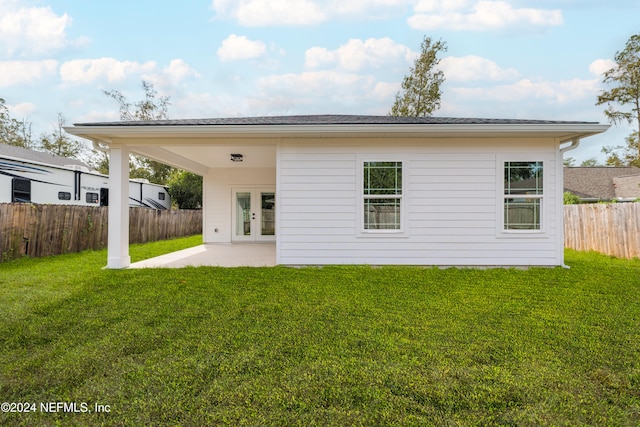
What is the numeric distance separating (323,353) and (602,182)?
23.7 m

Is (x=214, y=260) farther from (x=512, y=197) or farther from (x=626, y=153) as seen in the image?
(x=626, y=153)

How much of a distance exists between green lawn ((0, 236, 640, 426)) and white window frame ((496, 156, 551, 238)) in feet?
4.61

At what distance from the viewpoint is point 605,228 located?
25.1 feet

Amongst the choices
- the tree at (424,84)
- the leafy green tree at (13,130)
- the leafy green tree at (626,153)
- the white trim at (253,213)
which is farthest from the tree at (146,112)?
the leafy green tree at (626,153)

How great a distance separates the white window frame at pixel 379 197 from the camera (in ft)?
19.5

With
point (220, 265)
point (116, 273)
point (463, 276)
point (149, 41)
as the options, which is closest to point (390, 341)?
point (463, 276)

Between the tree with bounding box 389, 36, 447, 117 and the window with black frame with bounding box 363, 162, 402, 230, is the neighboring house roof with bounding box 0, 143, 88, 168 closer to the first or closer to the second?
the window with black frame with bounding box 363, 162, 402, 230

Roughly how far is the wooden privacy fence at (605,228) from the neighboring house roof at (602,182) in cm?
1147

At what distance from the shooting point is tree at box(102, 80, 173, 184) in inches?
882

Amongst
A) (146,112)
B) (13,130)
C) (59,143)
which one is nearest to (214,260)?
(146,112)

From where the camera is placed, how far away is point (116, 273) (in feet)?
17.7

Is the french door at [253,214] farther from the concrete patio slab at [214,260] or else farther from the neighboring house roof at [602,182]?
the neighboring house roof at [602,182]

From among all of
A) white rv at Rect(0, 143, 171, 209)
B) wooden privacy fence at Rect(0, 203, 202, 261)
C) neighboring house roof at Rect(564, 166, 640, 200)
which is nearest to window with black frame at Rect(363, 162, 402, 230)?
wooden privacy fence at Rect(0, 203, 202, 261)

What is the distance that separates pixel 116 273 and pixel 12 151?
9558 mm
